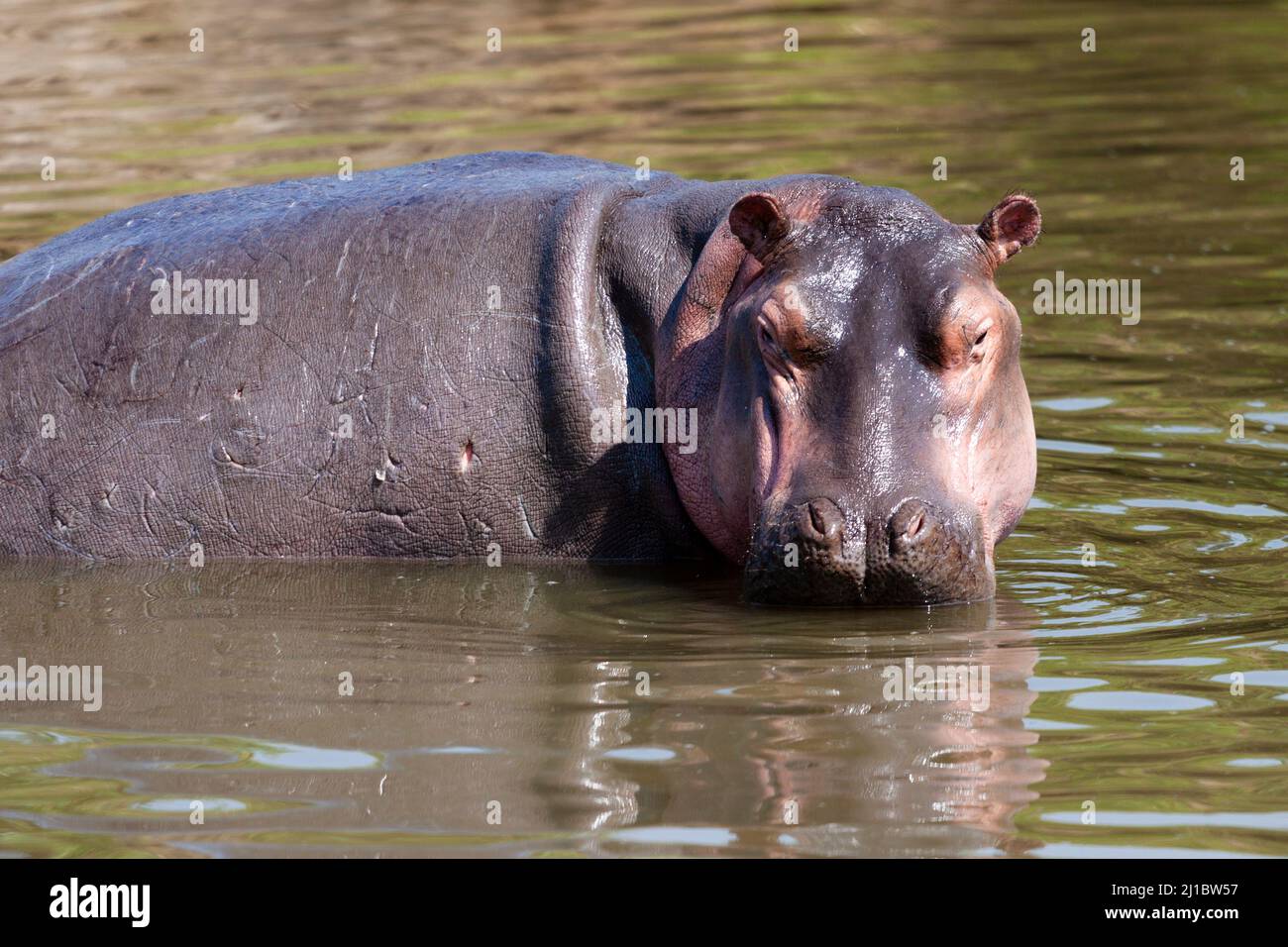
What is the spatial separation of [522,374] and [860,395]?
1.38m

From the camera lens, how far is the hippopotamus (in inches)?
276

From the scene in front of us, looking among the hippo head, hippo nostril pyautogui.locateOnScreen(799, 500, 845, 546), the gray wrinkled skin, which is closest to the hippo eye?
the hippo head

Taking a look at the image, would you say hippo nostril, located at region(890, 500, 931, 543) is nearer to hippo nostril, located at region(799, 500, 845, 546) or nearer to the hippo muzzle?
the hippo muzzle

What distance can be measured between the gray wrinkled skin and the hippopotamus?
0.01 m

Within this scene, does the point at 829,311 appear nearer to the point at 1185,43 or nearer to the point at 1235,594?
the point at 1235,594

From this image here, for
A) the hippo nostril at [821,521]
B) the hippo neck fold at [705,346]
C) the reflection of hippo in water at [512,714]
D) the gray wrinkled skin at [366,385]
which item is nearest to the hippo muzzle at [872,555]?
the hippo nostril at [821,521]

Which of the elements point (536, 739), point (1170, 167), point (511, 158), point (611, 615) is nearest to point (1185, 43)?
point (1170, 167)

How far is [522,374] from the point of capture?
773cm

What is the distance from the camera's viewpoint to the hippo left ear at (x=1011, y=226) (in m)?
7.30

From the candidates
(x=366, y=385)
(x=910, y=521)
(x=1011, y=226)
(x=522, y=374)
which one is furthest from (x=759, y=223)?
(x=366, y=385)

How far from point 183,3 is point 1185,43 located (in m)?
10.8
